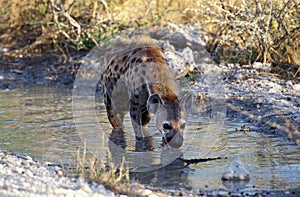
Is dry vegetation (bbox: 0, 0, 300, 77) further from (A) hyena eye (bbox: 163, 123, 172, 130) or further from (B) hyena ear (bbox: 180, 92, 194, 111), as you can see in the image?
(A) hyena eye (bbox: 163, 123, 172, 130)

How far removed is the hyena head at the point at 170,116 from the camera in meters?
6.06

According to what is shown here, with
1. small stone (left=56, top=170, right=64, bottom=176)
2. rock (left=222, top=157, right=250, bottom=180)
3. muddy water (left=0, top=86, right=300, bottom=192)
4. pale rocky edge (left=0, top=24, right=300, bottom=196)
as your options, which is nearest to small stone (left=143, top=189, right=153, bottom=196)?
pale rocky edge (left=0, top=24, right=300, bottom=196)

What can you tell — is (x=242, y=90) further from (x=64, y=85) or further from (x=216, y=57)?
(x=64, y=85)

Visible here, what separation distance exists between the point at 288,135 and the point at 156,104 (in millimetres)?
1853

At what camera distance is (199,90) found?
961 cm

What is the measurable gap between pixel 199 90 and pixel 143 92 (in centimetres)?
303

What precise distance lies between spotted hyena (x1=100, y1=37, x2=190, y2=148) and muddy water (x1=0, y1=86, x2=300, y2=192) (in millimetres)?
310

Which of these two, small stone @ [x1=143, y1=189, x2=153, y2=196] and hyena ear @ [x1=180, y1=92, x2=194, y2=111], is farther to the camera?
hyena ear @ [x1=180, y1=92, x2=194, y2=111]

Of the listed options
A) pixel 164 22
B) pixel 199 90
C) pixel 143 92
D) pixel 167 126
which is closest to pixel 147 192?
pixel 167 126

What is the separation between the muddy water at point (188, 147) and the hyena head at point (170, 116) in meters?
0.28

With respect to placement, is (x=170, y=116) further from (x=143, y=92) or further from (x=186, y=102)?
(x=143, y=92)

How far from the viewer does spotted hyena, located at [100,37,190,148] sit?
610 cm

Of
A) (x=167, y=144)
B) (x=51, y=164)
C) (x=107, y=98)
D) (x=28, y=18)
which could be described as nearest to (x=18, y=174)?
(x=51, y=164)

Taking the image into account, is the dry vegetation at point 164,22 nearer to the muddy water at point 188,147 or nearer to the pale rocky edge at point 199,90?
the pale rocky edge at point 199,90
